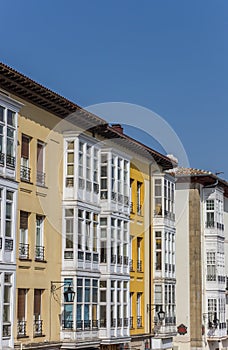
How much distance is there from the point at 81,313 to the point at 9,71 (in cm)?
1005

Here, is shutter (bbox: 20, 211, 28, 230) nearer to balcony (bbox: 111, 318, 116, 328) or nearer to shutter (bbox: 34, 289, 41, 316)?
shutter (bbox: 34, 289, 41, 316)

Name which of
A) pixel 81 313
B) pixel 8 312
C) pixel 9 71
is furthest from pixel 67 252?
pixel 9 71

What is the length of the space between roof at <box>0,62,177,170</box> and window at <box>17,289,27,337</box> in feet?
21.9

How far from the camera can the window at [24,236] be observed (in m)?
27.9

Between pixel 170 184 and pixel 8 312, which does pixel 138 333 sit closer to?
pixel 170 184

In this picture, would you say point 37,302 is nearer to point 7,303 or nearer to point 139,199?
point 7,303

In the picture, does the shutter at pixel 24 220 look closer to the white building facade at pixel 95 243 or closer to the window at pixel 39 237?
the window at pixel 39 237

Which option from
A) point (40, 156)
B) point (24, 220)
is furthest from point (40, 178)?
point (24, 220)

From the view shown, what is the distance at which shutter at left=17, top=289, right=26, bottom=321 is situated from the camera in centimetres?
2752

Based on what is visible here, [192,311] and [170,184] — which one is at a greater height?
[170,184]

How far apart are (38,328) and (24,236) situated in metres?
3.29

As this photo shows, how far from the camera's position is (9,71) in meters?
26.1

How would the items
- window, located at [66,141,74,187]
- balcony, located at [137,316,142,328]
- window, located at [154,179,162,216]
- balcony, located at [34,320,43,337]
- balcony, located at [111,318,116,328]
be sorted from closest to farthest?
1. balcony, located at [34,320,43,337]
2. window, located at [66,141,74,187]
3. balcony, located at [111,318,116,328]
4. balcony, located at [137,316,142,328]
5. window, located at [154,179,162,216]

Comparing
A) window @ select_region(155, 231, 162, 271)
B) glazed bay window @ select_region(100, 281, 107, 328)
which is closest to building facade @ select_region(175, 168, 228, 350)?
window @ select_region(155, 231, 162, 271)
